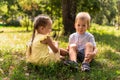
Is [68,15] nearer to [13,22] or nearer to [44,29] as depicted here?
[44,29]

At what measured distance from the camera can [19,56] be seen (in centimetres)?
986

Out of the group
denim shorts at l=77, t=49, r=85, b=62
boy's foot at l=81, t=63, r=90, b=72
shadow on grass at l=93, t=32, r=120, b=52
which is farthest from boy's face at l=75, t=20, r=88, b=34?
shadow on grass at l=93, t=32, r=120, b=52

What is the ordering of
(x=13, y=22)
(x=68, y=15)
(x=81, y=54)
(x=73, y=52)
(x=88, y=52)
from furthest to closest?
(x=13, y=22) < (x=68, y=15) < (x=81, y=54) < (x=73, y=52) < (x=88, y=52)

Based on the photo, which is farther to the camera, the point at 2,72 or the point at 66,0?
the point at 66,0

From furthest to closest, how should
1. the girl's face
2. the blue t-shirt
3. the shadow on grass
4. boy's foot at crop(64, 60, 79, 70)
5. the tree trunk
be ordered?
1. the tree trunk
2. the shadow on grass
3. the blue t-shirt
4. the girl's face
5. boy's foot at crop(64, 60, 79, 70)

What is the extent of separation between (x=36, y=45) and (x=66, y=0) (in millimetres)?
10827

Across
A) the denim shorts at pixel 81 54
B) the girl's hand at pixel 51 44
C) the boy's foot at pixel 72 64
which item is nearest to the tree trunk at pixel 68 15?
the denim shorts at pixel 81 54

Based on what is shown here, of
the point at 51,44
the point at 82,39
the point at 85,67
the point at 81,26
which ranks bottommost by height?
the point at 85,67

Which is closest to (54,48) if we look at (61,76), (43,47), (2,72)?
(43,47)

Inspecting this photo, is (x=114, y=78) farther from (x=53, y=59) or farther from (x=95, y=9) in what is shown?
(x=95, y=9)

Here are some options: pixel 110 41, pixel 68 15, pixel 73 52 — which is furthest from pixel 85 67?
pixel 68 15

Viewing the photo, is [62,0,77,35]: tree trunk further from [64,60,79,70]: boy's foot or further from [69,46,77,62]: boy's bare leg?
[64,60,79,70]: boy's foot

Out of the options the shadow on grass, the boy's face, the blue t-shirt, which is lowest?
the shadow on grass

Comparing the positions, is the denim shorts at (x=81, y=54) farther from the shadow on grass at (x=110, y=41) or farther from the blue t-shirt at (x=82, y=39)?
the shadow on grass at (x=110, y=41)
